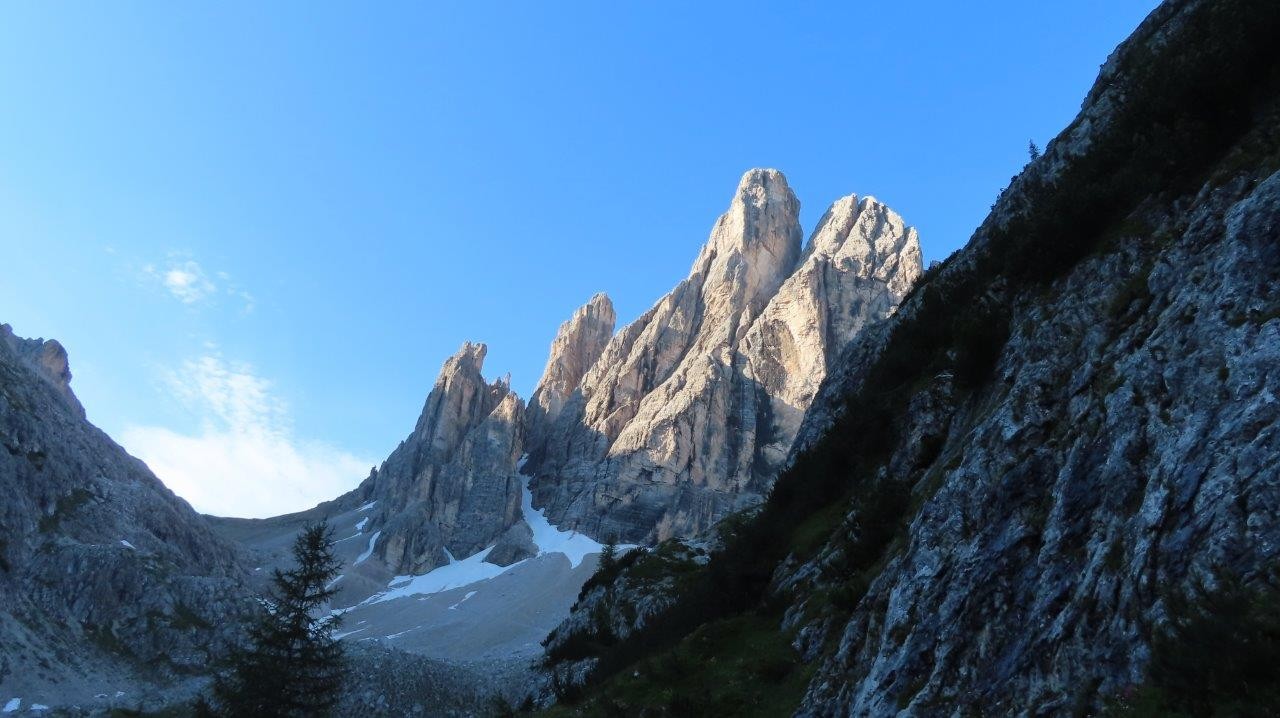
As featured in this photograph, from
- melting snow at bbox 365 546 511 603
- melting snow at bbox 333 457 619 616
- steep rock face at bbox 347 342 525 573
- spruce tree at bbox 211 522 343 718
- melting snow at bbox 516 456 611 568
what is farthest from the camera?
steep rock face at bbox 347 342 525 573

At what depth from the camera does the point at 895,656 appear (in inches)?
496

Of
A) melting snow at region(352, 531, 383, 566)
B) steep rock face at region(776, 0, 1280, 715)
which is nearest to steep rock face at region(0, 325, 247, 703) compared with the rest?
melting snow at region(352, 531, 383, 566)

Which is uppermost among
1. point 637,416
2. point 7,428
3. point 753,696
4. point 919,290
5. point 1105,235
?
point 637,416

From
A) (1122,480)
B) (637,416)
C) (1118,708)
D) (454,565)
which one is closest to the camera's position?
(1118,708)

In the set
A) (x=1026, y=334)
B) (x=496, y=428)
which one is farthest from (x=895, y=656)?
(x=496, y=428)

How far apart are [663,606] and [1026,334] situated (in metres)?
29.3

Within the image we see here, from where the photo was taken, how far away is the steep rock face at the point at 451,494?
545ft

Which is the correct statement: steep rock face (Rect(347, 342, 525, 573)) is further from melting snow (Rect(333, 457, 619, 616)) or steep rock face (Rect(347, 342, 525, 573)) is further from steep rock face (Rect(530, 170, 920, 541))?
steep rock face (Rect(530, 170, 920, 541))

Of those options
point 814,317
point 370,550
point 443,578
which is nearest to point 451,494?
point 370,550

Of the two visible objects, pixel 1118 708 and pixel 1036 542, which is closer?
pixel 1118 708

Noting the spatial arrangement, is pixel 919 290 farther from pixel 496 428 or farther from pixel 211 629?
pixel 496 428

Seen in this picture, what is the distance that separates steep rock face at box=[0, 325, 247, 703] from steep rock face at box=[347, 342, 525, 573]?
51664mm

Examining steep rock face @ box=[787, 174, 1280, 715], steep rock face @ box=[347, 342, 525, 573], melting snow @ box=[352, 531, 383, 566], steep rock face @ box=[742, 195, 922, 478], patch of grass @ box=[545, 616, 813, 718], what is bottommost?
patch of grass @ box=[545, 616, 813, 718]

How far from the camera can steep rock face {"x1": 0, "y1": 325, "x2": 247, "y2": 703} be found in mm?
73944
